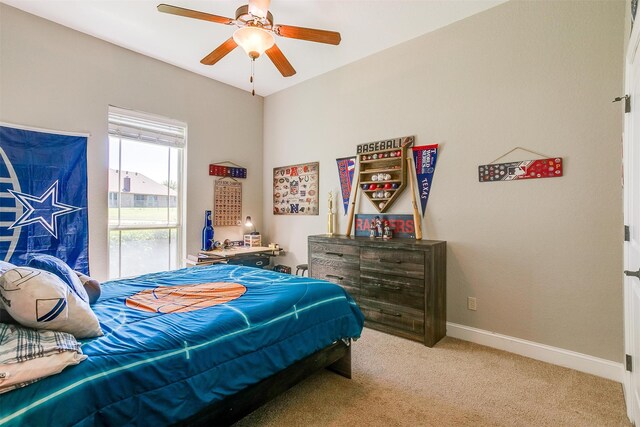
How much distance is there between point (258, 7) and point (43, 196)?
2644 millimetres

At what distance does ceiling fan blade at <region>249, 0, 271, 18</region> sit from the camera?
82.4 inches

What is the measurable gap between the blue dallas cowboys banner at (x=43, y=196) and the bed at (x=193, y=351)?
116 centimetres

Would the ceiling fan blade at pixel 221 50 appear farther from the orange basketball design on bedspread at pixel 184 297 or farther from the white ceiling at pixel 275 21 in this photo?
the orange basketball design on bedspread at pixel 184 297

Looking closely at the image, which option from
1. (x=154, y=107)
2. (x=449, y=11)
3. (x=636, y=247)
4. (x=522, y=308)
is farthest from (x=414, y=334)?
(x=154, y=107)

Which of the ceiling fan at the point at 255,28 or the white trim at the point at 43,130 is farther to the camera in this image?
the white trim at the point at 43,130

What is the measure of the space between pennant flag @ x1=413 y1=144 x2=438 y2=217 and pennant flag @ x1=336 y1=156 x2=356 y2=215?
2.69 ft

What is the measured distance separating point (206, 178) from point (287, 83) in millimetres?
1799

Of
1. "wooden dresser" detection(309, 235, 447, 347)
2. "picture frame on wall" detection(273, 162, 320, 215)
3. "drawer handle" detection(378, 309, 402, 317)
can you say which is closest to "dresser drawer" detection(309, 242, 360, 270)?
"wooden dresser" detection(309, 235, 447, 347)

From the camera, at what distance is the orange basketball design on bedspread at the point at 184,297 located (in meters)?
1.76

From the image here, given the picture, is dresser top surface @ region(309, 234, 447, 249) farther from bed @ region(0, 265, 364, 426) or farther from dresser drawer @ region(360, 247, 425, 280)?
bed @ region(0, 265, 364, 426)

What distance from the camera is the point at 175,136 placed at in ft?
12.9

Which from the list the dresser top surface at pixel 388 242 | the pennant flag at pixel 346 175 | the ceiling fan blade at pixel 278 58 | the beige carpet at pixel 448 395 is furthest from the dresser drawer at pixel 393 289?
the ceiling fan blade at pixel 278 58

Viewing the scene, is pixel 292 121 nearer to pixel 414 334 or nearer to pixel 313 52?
pixel 313 52

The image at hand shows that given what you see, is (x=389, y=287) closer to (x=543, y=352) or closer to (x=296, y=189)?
(x=543, y=352)
